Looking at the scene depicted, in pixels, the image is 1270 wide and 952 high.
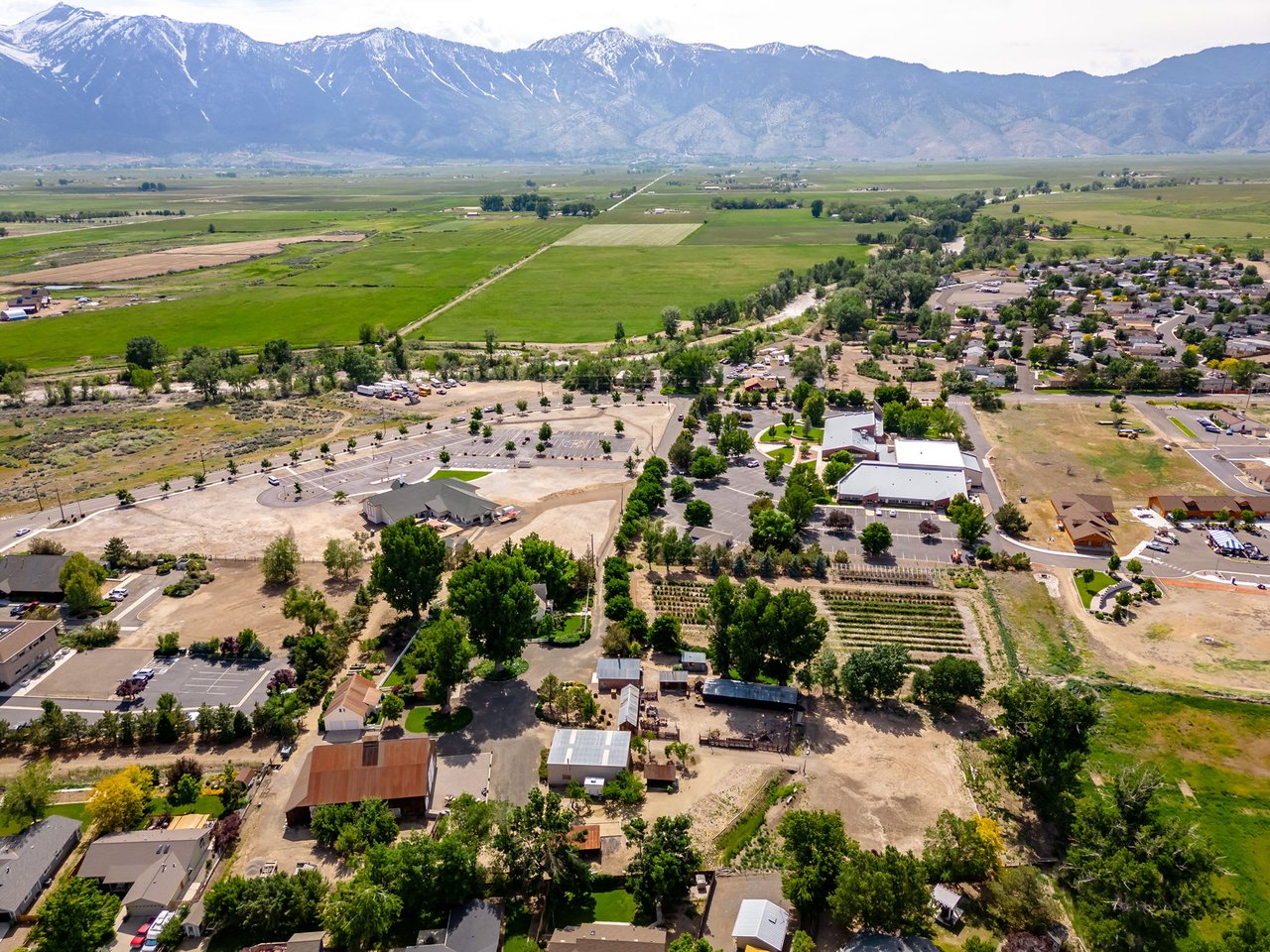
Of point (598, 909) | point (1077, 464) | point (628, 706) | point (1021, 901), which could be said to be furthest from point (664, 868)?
point (1077, 464)

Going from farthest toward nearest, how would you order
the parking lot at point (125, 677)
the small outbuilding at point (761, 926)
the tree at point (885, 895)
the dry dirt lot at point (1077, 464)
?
the dry dirt lot at point (1077, 464) → the parking lot at point (125, 677) → the small outbuilding at point (761, 926) → the tree at point (885, 895)

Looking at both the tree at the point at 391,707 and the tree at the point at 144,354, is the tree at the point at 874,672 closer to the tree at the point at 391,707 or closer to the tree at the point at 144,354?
the tree at the point at 391,707

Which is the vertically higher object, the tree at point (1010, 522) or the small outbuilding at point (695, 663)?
the tree at point (1010, 522)

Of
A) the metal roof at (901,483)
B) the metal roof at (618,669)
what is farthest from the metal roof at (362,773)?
the metal roof at (901,483)

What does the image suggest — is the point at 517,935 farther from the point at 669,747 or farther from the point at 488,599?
the point at 488,599

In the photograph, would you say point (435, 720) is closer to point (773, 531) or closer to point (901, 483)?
point (773, 531)

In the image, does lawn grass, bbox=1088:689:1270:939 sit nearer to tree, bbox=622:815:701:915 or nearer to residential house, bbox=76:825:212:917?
tree, bbox=622:815:701:915
